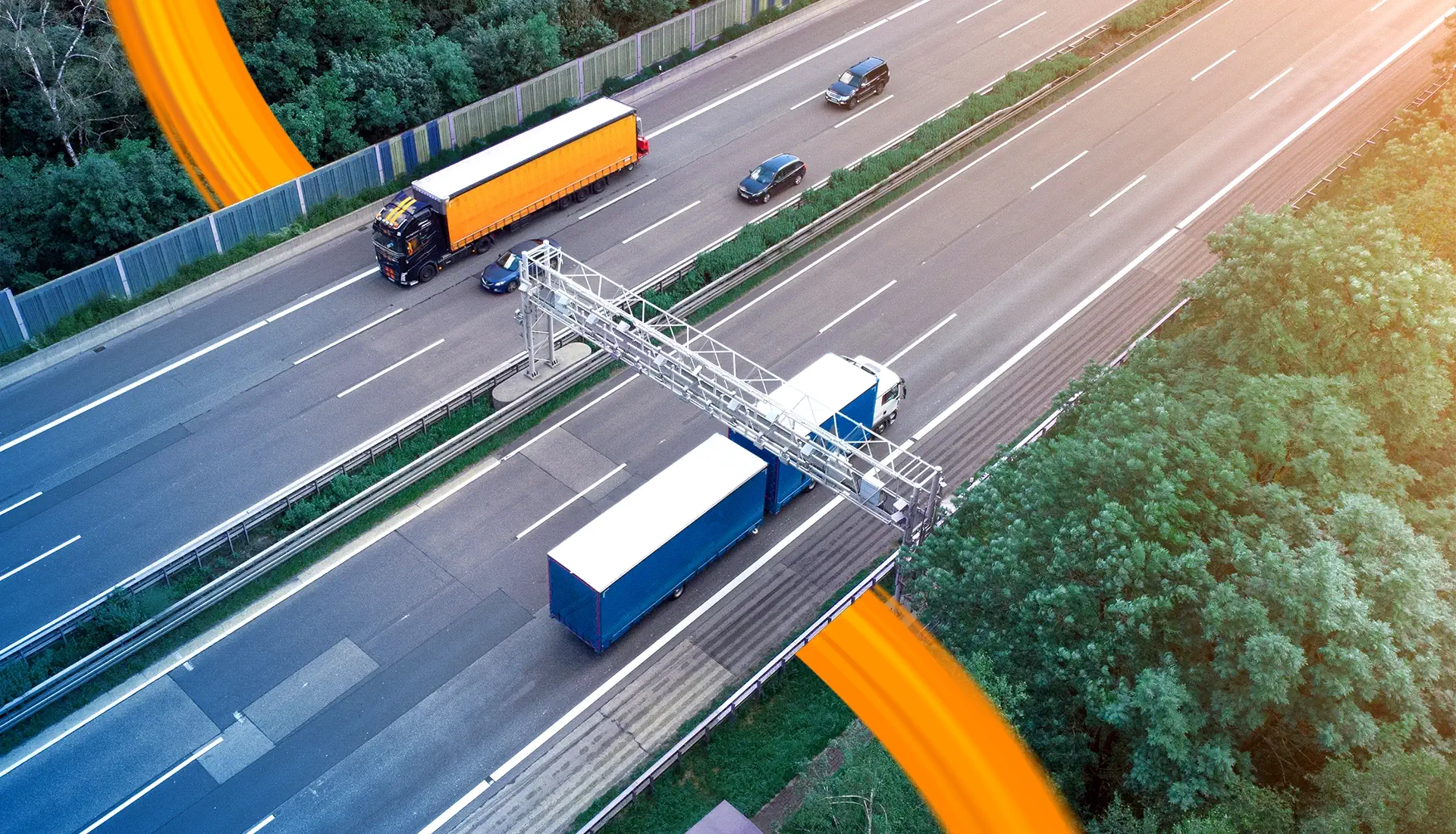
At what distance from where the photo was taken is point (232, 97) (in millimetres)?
54938

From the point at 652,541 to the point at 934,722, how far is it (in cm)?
952

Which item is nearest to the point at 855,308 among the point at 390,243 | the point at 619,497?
the point at 619,497

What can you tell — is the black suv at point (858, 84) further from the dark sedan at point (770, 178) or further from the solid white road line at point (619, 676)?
the solid white road line at point (619, 676)

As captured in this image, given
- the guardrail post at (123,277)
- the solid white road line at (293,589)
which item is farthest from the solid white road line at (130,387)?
the solid white road line at (293,589)

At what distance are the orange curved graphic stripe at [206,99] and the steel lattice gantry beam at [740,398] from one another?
58.1 ft

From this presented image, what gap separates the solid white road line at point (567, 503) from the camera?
3781 cm

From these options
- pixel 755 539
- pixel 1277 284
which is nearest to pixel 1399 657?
pixel 1277 284

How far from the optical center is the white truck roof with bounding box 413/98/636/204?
47156 millimetres

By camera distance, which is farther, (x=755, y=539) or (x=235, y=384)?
(x=235, y=384)

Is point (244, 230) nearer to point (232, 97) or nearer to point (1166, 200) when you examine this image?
point (232, 97)

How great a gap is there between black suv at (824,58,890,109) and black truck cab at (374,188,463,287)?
2438cm

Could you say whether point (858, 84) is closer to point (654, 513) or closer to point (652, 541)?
Result: point (654, 513)

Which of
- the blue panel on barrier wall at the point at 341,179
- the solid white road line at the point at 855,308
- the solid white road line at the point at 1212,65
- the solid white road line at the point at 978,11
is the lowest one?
the solid white road line at the point at 855,308

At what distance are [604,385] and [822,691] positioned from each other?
638 inches
